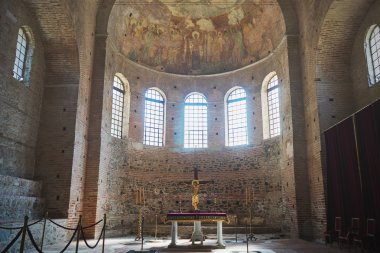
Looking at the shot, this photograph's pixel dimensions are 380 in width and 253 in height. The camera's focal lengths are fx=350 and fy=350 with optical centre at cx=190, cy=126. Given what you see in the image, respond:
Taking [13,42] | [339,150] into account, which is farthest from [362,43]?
[13,42]

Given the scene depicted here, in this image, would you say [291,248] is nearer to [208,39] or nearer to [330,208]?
[330,208]

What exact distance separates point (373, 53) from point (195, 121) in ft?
32.9

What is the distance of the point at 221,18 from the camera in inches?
764

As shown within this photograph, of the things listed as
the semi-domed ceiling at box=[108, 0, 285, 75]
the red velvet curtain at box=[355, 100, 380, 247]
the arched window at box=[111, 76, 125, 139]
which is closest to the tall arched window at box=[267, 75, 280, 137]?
the semi-domed ceiling at box=[108, 0, 285, 75]

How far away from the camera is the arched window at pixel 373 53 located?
12032mm

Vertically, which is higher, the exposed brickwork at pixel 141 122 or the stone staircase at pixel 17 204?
the exposed brickwork at pixel 141 122

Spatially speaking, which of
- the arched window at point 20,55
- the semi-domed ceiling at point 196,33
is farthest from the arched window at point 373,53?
the arched window at point 20,55

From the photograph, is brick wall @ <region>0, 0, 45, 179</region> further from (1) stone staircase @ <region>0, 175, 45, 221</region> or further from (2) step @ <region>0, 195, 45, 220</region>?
(2) step @ <region>0, 195, 45, 220</region>

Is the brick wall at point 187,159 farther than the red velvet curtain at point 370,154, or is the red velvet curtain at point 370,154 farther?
the brick wall at point 187,159

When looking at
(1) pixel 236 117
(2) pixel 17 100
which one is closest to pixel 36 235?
(2) pixel 17 100

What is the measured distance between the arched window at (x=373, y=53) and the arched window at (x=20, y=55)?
12278mm

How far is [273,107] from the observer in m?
18.1

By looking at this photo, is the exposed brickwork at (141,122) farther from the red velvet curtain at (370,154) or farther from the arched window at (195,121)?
the red velvet curtain at (370,154)

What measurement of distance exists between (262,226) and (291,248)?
6246 millimetres
